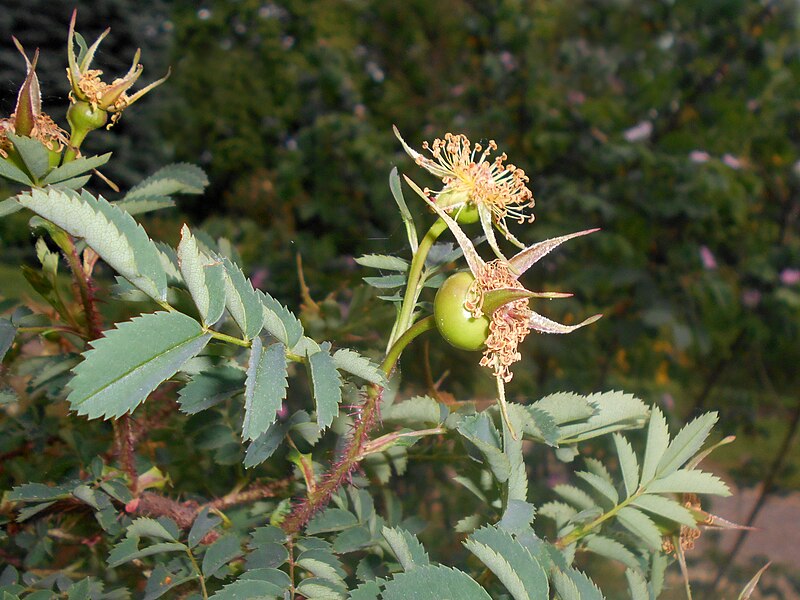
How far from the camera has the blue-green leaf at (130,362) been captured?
0.31 metres

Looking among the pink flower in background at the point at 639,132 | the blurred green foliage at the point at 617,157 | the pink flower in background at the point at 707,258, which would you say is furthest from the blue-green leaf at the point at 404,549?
the pink flower in background at the point at 639,132

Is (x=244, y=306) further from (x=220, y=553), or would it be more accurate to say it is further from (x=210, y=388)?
(x=220, y=553)

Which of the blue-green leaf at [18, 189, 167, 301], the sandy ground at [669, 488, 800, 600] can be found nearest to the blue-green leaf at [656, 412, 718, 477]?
the blue-green leaf at [18, 189, 167, 301]

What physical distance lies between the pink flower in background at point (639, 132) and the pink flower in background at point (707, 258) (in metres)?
0.31

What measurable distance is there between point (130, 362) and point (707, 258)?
56.0 inches

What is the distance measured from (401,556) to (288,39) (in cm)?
272

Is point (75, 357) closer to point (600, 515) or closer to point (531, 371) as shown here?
point (600, 515)

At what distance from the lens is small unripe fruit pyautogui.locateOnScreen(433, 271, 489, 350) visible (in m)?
0.41

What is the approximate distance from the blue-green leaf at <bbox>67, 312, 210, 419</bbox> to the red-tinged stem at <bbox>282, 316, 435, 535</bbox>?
0.12 m

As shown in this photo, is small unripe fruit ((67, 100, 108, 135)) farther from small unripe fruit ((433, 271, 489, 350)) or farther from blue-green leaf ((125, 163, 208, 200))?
small unripe fruit ((433, 271, 489, 350))

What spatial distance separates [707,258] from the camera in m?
1.48

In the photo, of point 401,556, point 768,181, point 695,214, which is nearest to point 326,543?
point 401,556

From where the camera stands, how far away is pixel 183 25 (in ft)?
12.0

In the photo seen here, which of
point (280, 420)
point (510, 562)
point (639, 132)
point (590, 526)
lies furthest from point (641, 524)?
point (639, 132)
